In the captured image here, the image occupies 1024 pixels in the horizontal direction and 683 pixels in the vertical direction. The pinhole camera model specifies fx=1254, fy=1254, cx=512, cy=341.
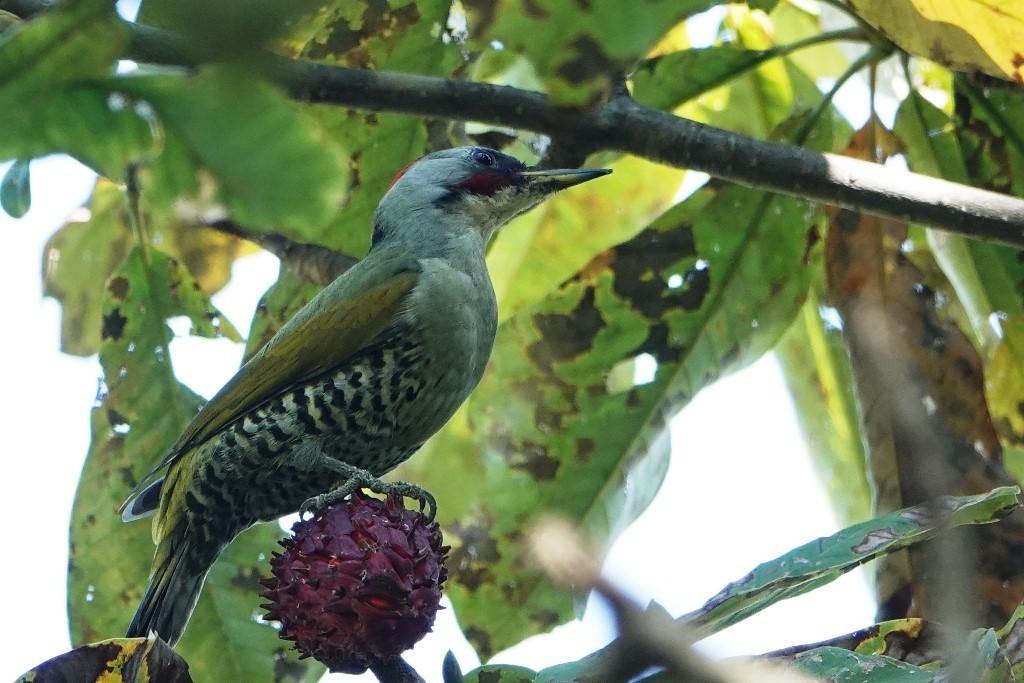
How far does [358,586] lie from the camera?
212cm

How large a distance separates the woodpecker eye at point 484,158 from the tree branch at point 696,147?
1177 millimetres

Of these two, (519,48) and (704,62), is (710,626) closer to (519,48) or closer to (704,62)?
(519,48)

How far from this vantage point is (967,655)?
1.36 meters

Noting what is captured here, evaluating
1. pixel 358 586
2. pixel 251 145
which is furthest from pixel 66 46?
pixel 358 586

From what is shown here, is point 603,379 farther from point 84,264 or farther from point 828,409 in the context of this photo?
point 84,264

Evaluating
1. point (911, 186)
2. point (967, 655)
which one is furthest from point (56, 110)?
point (911, 186)

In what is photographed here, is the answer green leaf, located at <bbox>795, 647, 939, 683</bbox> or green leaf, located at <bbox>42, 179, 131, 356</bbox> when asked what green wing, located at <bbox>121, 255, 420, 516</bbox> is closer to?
green leaf, located at <bbox>42, 179, 131, 356</bbox>

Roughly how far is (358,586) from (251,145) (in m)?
1.62

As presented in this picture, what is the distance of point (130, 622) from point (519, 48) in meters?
1.93

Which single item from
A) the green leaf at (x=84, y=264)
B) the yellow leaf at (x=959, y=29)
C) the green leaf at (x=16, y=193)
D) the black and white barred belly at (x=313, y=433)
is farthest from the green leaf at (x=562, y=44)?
the green leaf at (x=84, y=264)

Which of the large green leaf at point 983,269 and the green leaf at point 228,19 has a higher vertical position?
the large green leaf at point 983,269

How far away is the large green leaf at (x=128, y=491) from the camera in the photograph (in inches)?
131

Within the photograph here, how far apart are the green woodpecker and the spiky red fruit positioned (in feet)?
3.02

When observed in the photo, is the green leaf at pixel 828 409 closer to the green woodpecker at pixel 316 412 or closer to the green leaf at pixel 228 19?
the green woodpecker at pixel 316 412
